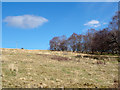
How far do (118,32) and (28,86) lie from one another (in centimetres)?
2721

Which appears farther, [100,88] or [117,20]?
[117,20]

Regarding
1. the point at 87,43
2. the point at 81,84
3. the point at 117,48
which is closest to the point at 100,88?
the point at 81,84

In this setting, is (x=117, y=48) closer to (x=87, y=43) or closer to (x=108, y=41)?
(x=108, y=41)

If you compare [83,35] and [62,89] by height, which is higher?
[83,35]

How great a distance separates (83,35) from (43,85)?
5545cm

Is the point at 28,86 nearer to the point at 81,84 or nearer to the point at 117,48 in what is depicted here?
the point at 81,84

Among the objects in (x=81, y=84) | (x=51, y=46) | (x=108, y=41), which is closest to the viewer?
(x=81, y=84)

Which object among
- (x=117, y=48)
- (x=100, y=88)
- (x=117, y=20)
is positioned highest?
(x=117, y=20)

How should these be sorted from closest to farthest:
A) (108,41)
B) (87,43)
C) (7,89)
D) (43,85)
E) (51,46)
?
(7,89) < (43,85) < (108,41) < (87,43) < (51,46)

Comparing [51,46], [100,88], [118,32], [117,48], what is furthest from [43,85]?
[51,46]

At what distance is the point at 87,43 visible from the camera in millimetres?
59844

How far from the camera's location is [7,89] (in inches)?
272

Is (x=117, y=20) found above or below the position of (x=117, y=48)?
above

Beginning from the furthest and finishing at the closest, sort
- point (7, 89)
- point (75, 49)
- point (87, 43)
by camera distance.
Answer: point (75, 49) → point (87, 43) → point (7, 89)
